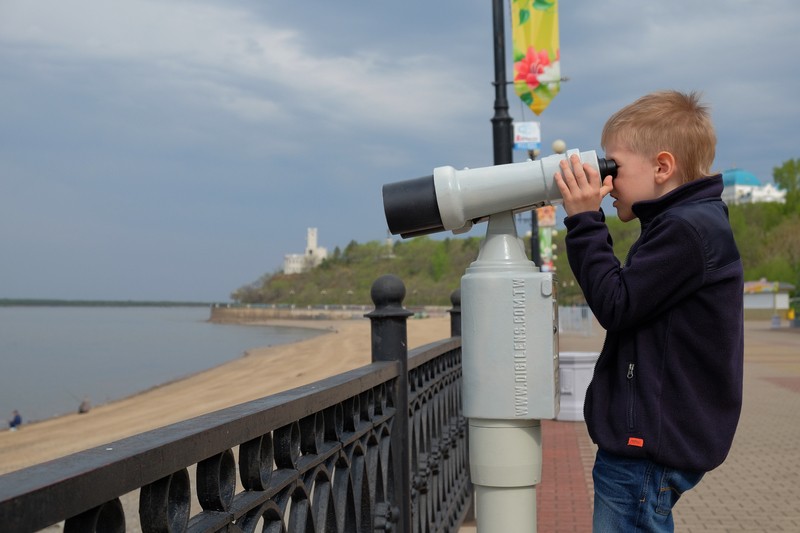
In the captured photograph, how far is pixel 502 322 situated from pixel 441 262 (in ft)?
462

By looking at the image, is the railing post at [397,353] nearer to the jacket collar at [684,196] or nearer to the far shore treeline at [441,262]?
the jacket collar at [684,196]

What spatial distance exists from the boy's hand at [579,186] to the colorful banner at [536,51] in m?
6.98

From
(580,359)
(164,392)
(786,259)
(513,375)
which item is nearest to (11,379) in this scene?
(164,392)

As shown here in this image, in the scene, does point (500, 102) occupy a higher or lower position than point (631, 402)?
higher

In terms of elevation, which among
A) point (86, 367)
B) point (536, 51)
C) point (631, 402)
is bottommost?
point (86, 367)

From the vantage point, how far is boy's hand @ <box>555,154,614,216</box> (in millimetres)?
1915

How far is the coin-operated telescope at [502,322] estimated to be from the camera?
193cm

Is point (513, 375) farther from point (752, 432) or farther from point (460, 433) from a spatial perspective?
point (752, 432)

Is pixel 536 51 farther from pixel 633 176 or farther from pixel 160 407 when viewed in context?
pixel 160 407

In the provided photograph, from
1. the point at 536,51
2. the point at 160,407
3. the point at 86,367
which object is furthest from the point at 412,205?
the point at 86,367

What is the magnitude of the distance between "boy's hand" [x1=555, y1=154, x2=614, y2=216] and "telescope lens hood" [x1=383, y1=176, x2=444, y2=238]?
297mm

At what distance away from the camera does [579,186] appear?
6.30ft

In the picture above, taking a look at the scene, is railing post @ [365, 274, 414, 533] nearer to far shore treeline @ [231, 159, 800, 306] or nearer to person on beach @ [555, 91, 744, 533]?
person on beach @ [555, 91, 744, 533]

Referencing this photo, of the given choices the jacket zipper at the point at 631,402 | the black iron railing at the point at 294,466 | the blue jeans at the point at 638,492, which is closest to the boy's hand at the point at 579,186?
the jacket zipper at the point at 631,402
